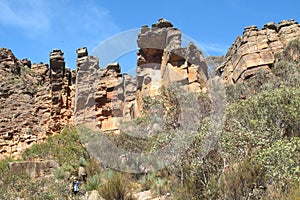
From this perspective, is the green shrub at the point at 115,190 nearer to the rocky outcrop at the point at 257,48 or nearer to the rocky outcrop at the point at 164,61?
the rocky outcrop at the point at 164,61

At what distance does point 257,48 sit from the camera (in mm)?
35188

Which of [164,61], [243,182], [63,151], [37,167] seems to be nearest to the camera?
[243,182]

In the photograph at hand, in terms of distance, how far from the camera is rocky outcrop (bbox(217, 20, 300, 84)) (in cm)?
3388

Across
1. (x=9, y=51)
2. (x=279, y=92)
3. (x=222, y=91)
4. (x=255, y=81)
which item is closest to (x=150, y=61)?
(x=255, y=81)

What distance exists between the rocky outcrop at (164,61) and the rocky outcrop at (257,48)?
10.7ft

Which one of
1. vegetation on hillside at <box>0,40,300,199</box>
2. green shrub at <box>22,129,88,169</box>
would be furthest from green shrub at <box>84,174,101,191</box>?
green shrub at <box>22,129,88,169</box>

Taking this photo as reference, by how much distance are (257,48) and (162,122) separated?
20.5m

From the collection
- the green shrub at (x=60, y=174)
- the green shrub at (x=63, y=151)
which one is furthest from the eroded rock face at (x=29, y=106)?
the green shrub at (x=60, y=174)

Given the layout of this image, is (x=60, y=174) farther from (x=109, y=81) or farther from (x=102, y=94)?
(x=109, y=81)

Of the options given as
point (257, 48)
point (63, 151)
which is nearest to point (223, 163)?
point (63, 151)

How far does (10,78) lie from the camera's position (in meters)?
39.9

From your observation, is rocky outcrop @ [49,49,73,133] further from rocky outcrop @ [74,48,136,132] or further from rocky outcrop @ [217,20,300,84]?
rocky outcrop @ [217,20,300,84]

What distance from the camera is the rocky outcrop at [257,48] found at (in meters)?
33.9

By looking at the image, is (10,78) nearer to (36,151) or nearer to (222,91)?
(36,151)
